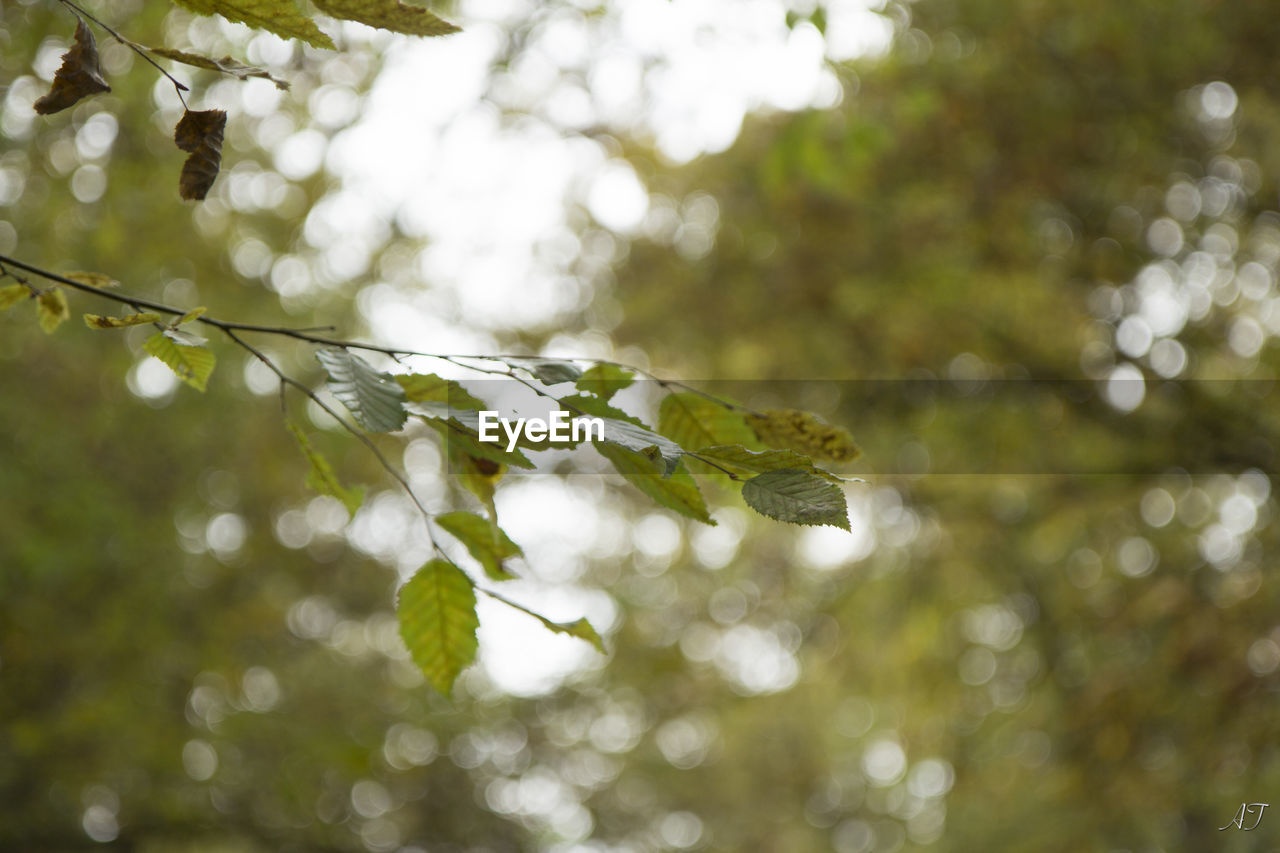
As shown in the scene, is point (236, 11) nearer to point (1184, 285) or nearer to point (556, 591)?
point (1184, 285)

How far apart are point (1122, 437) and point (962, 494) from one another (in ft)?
2.70

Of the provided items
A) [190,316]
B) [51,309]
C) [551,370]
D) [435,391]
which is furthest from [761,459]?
[51,309]

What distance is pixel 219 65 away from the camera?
80 centimetres

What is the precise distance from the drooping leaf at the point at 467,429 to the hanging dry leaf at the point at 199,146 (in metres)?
0.28

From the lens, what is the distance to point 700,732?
1056cm

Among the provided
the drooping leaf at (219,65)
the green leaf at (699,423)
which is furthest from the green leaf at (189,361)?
the green leaf at (699,423)

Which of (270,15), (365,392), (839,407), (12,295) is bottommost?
(839,407)

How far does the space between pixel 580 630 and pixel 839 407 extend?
3.57 m

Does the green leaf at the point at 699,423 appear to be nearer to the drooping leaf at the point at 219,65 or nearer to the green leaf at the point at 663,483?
the green leaf at the point at 663,483

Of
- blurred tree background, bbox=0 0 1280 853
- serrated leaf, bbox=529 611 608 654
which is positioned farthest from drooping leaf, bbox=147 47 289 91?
blurred tree background, bbox=0 0 1280 853

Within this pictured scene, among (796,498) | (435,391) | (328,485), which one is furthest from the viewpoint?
(328,485)

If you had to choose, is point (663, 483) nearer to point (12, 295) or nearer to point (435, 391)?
point (435, 391)

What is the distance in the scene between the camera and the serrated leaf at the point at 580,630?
93cm

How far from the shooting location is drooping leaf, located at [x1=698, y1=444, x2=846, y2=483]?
0.74m
